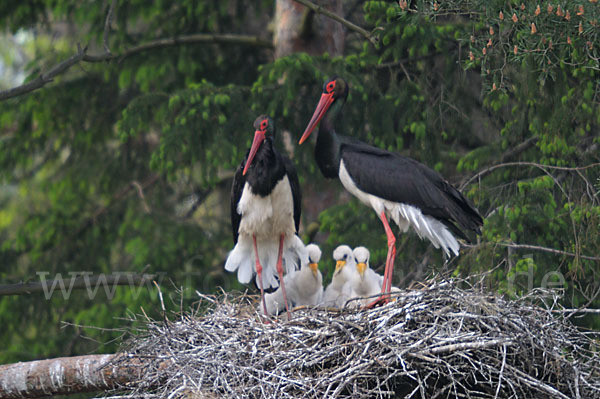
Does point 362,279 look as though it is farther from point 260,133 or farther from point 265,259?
point 260,133

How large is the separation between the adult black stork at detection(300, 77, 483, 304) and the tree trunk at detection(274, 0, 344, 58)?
89.1 inches

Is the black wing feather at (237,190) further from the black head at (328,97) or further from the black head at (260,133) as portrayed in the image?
the black head at (328,97)

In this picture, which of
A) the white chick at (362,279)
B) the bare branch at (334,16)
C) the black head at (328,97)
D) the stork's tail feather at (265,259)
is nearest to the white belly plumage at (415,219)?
the white chick at (362,279)

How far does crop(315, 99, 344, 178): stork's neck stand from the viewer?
683 centimetres

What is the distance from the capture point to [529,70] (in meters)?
6.42

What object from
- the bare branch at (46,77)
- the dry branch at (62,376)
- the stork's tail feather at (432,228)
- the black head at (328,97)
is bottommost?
the dry branch at (62,376)

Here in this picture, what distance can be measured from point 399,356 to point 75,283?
11.1 feet

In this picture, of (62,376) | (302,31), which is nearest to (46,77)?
(62,376)

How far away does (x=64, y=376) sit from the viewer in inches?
233

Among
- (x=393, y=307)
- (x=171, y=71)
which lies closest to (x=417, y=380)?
(x=393, y=307)

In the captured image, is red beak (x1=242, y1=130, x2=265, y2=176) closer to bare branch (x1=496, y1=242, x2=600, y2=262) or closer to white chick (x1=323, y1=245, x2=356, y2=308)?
white chick (x1=323, y1=245, x2=356, y2=308)

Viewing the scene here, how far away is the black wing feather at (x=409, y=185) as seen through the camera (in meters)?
6.37

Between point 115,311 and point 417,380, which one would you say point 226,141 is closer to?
point 115,311

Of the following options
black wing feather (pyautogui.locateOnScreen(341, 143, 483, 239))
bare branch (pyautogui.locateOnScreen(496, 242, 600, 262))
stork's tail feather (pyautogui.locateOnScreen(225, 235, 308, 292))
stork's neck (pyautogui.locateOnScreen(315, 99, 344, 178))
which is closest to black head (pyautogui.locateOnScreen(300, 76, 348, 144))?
stork's neck (pyautogui.locateOnScreen(315, 99, 344, 178))
